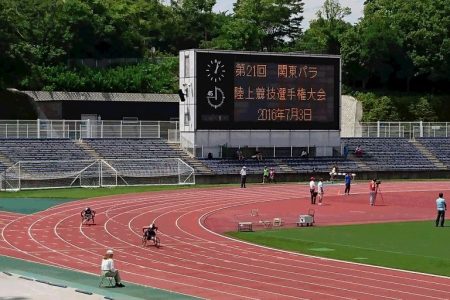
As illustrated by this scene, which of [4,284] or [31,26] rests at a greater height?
[31,26]

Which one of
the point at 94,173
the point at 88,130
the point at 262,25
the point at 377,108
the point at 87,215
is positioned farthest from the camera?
the point at 262,25

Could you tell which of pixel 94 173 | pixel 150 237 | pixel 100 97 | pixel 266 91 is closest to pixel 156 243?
pixel 150 237

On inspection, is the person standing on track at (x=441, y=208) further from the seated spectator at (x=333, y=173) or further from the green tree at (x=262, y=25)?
the green tree at (x=262, y=25)

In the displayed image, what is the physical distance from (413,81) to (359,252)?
7733 centimetres

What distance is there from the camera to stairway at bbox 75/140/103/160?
72.6m

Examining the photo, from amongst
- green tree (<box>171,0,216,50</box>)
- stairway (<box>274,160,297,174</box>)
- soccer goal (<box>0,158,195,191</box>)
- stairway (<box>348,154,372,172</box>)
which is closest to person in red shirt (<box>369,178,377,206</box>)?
soccer goal (<box>0,158,195,191</box>)

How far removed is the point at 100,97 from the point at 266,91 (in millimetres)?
23793

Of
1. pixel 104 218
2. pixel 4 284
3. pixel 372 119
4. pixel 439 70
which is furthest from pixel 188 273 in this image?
pixel 439 70

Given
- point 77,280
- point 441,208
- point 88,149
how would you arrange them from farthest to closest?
point 88,149
point 441,208
point 77,280

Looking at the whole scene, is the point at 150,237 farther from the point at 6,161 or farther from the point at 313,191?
the point at 6,161

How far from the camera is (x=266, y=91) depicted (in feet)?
249

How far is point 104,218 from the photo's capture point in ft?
160

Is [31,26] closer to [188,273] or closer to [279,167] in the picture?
[279,167]

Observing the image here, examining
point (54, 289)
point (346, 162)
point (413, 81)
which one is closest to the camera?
point (54, 289)
